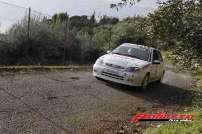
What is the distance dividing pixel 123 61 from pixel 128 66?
1.15ft

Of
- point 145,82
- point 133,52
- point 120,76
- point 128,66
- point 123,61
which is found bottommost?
point 145,82

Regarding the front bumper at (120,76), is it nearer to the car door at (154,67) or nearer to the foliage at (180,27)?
the car door at (154,67)

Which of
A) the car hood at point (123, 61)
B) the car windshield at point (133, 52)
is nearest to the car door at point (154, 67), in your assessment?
the car windshield at point (133, 52)

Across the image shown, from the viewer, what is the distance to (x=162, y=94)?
16.3 metres

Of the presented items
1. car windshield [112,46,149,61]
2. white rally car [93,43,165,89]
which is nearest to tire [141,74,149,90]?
white rally car [93,43,165,89]

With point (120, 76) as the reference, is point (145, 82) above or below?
below

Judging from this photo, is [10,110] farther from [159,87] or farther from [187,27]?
[159,87]

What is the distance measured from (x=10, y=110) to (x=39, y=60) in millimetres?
11691

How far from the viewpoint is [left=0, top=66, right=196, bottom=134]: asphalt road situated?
9.09m

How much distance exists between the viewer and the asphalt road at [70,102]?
9086 millimetres

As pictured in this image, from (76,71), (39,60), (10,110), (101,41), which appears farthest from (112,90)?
(101,41)

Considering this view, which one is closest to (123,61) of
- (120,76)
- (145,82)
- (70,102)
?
(120,76)

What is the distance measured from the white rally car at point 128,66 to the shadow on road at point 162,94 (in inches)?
12.1

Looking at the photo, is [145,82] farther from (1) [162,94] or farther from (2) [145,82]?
(1) [162,94]
